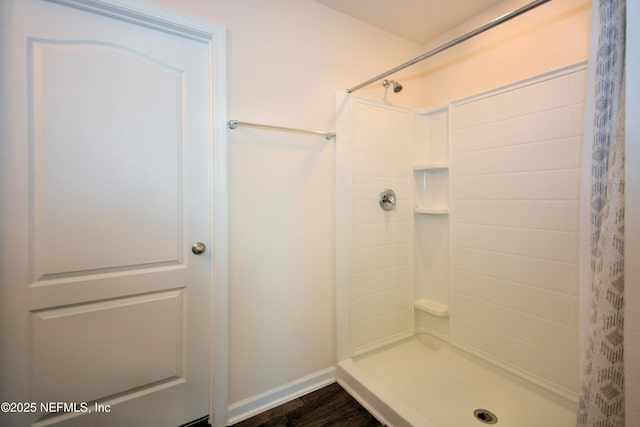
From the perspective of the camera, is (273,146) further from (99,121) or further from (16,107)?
(16,107)

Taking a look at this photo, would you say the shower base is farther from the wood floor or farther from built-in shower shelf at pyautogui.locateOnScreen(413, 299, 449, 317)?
built-in shower shelf at pyautogui.locateOnScreen(413, 299, 449, 317)

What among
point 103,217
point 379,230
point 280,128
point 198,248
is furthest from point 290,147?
point 103,217

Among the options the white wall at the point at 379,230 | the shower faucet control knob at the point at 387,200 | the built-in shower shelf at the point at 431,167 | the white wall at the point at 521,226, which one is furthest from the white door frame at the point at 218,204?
the white wall at the point at 521,226

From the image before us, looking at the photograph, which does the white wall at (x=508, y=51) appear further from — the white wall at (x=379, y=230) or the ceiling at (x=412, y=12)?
the white wall at (x=379, y=230)

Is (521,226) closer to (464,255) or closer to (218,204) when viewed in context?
(464,255)

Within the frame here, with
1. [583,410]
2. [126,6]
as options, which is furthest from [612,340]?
[126,6]

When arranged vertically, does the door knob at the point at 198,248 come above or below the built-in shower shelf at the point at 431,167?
below

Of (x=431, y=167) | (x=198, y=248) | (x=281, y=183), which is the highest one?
(x=431, y=167)

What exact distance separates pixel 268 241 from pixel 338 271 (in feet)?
1.69

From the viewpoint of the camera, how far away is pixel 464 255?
1.95 m

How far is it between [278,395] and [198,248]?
98 cm

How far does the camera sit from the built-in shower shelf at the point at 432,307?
204cm

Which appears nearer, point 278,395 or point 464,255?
point 278,395

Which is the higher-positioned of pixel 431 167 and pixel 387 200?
pixel 431 167
